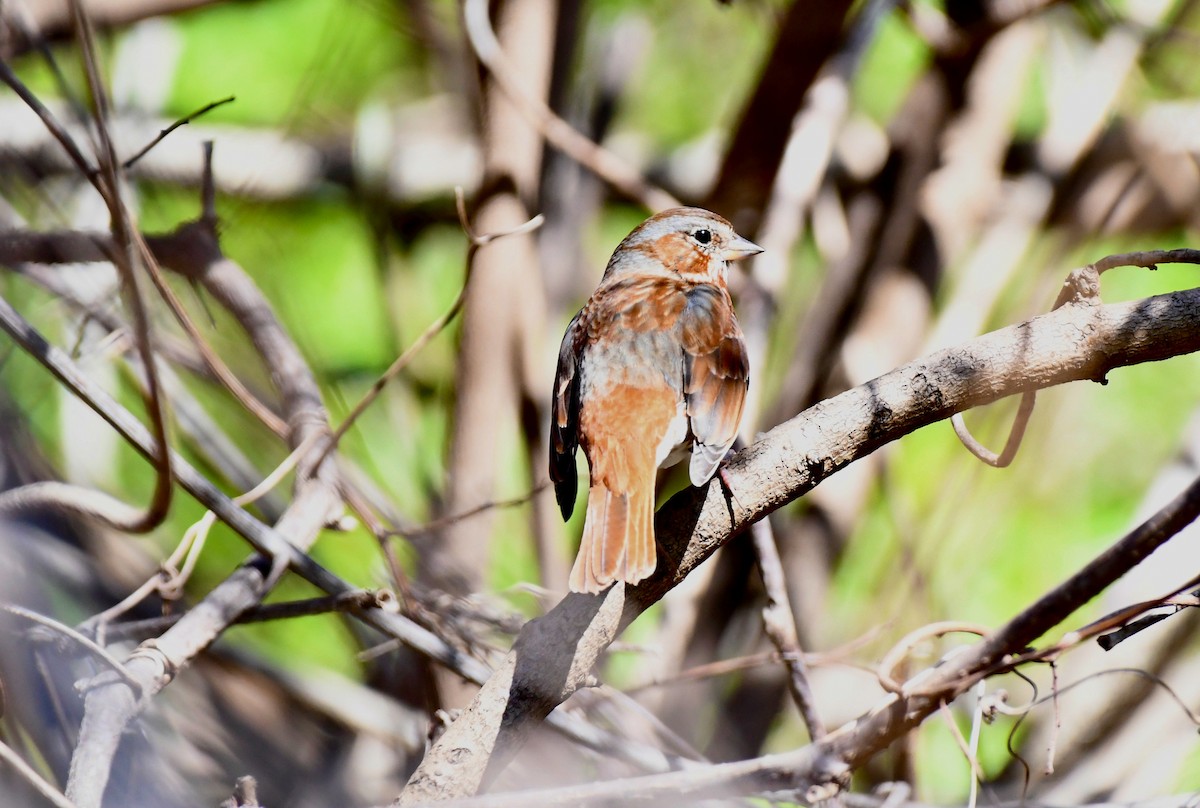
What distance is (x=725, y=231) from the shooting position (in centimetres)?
319

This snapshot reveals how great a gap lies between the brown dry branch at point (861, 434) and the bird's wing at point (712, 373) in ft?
0.88

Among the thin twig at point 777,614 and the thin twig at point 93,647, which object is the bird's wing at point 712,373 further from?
the thin twig at point 93,647

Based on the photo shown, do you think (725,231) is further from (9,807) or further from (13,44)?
(9,807)

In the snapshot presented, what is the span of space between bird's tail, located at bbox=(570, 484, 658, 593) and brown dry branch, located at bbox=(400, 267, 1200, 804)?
7cm

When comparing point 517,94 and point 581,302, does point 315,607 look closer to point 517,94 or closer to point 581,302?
point 517,94

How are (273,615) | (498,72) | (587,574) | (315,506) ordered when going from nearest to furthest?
(587,574)
(273,615)
(315,506)
(498,72)

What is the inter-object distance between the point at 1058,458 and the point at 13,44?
3.47 metres

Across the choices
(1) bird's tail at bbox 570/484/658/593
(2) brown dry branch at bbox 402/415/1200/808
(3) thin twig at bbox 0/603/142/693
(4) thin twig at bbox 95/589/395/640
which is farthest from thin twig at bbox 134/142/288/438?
(2) brown dry branch at bbox 402/415/1200/808

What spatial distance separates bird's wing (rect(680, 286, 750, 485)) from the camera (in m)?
2.25

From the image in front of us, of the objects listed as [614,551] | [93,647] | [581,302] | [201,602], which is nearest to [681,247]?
[581,302]

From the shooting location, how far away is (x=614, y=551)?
1936 millimetres

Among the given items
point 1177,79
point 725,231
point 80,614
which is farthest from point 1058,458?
point 80,614

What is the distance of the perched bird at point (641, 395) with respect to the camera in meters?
2.21

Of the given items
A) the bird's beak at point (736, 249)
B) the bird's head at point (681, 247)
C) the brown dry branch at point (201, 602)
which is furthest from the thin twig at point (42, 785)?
the bird's beak at point (736, 249)
